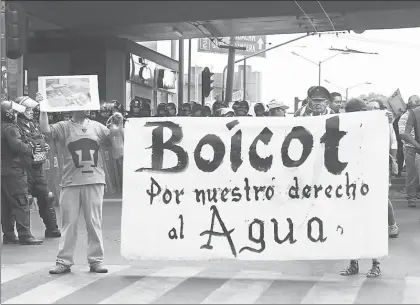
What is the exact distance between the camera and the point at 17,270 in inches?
306

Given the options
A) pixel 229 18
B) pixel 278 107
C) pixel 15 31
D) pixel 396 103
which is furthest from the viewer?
pixel 229 18

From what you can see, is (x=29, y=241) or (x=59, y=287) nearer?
(x=59, y=287)

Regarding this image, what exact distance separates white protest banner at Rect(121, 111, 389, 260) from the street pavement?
27cm

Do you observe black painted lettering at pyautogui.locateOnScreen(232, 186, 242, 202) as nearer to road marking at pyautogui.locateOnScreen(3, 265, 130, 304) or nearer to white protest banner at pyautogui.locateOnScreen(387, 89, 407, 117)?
road marking at pyautogui.locateOnScreen(3, 265, 130, 304)

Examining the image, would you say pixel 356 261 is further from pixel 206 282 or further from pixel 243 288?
pixel 206 282

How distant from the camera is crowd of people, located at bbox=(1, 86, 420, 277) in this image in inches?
297

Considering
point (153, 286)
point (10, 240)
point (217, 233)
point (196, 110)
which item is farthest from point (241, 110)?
point (153, 286)

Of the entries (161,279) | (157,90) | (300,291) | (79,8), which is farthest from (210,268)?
(157,90)

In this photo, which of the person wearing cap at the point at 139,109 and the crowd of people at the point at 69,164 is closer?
the crowd of people at the point at 69,164

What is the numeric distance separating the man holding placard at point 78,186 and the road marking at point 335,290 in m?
2.09

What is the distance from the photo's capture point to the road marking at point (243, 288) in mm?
6273

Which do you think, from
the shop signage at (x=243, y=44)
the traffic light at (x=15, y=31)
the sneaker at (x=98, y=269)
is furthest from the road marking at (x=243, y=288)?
the shop signage at (x=243, y=44)

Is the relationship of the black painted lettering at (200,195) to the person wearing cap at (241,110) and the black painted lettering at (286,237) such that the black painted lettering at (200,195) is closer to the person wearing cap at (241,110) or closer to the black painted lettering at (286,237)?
the black painted lettering at (286,237)

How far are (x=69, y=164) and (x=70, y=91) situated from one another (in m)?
0.73
